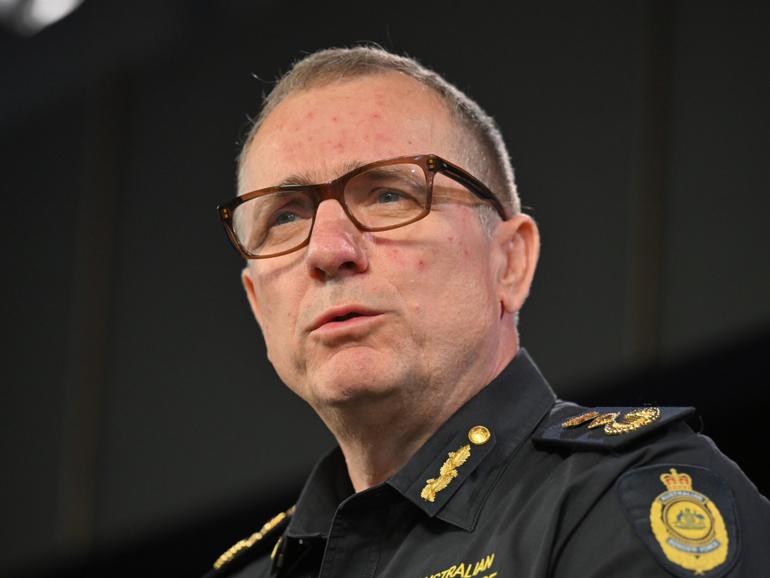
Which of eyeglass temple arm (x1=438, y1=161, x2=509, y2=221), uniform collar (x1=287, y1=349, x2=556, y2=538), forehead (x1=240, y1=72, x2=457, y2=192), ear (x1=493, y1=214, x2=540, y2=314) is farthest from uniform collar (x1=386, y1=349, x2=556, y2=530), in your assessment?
forehead (x1=240, y1=72, x2=457, y2=192)

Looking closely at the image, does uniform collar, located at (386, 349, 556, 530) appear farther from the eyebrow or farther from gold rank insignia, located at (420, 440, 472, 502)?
the eyebrow

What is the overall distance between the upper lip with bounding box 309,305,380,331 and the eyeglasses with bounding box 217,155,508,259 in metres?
0.11

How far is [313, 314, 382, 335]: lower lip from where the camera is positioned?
152 centimetres

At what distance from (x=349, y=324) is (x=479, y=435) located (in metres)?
0.22

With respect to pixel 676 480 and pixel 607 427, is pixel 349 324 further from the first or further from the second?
pixel 676 480

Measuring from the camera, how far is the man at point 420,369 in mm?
1269

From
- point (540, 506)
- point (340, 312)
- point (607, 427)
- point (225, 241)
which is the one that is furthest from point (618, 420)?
point (225, 241)

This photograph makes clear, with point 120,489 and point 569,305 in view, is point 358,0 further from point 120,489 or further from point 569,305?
point 120,489

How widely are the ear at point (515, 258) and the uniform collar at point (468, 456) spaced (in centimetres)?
9

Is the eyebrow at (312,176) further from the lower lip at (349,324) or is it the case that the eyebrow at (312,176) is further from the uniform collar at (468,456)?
the uniform collar at (468,456)

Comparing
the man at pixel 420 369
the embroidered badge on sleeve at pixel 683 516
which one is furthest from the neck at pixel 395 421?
the embroidered badge on sleeve at pixel 683 516

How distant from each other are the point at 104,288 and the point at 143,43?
3.25ft

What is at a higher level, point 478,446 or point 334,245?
point 334,245

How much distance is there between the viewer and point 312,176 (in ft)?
5.41
